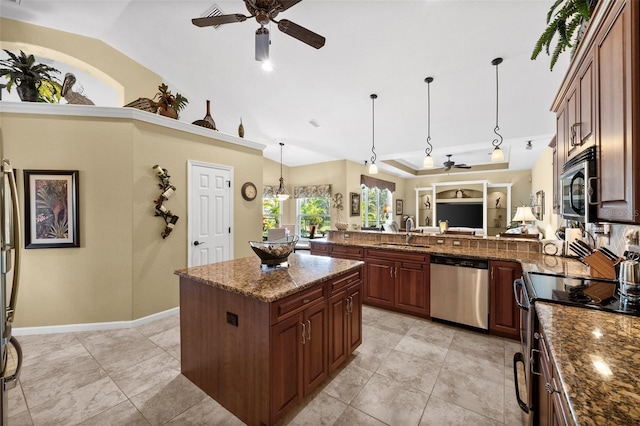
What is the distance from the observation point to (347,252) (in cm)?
400

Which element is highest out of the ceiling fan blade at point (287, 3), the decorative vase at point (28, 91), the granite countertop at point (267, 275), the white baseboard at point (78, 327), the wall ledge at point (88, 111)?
the ceiling fan blade at point (287, 3)

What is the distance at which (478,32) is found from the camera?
273 cm

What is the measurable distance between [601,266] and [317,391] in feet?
7.54

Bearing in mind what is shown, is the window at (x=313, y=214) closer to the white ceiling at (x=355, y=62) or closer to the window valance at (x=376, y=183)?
the window valance at (x=376, y=183)

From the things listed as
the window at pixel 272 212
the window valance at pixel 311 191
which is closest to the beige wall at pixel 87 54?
the window at pixel 272 212

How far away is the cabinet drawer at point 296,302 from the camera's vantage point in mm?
1613

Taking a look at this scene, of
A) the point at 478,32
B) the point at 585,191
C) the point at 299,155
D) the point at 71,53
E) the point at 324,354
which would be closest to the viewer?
the point at 585,191

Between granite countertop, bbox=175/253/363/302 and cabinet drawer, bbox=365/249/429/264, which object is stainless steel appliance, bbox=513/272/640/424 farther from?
cabinet drawer, bbox=365/249/429/264

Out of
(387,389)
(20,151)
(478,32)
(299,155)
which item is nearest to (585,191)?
(387,389)

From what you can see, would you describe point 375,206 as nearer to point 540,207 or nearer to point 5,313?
point 540,207

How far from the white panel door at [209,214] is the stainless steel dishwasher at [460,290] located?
3145 mm

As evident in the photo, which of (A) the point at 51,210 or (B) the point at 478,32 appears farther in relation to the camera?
(A) the point at 51,210

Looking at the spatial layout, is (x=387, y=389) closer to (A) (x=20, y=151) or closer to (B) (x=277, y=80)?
(B) (x=277, y=80)

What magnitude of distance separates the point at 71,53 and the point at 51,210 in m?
2.47
